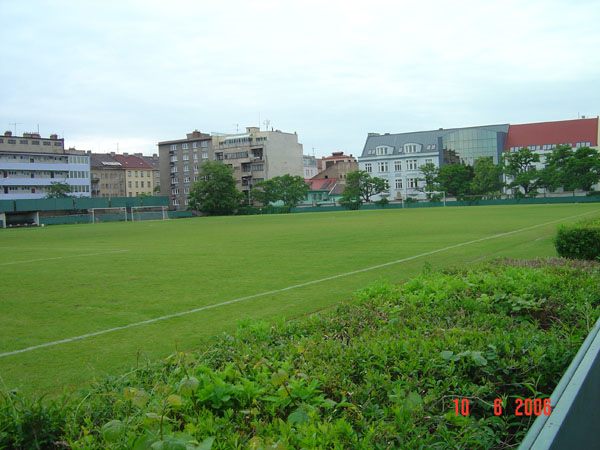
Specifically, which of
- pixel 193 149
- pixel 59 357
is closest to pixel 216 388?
pixel 59 357

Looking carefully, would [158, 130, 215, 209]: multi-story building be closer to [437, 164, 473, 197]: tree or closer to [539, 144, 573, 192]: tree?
[437, 164, 473, 197]: tree

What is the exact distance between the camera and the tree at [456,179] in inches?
3467

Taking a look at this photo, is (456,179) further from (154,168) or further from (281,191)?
(154,168)

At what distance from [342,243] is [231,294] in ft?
41.2

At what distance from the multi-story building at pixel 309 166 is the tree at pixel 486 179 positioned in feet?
209

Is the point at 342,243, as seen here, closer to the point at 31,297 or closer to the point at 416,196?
the point at 31,297

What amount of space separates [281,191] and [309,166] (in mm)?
51753

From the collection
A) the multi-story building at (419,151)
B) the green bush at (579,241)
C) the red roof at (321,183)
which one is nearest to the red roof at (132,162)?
the red roof at (321,183)

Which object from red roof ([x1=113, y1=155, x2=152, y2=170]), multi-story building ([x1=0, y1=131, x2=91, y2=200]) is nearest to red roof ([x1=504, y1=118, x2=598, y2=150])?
multi-story building ([x1=0, y1=131, x2=91, y2=200])

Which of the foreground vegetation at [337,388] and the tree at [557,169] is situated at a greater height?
the tree at [557,169]

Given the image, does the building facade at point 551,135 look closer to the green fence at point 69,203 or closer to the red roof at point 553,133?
the red roof at point 553,133

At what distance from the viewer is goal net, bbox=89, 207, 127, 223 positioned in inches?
3236

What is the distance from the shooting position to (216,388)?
2967 mm

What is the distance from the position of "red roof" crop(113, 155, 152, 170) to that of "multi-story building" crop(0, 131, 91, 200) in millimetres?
26543
